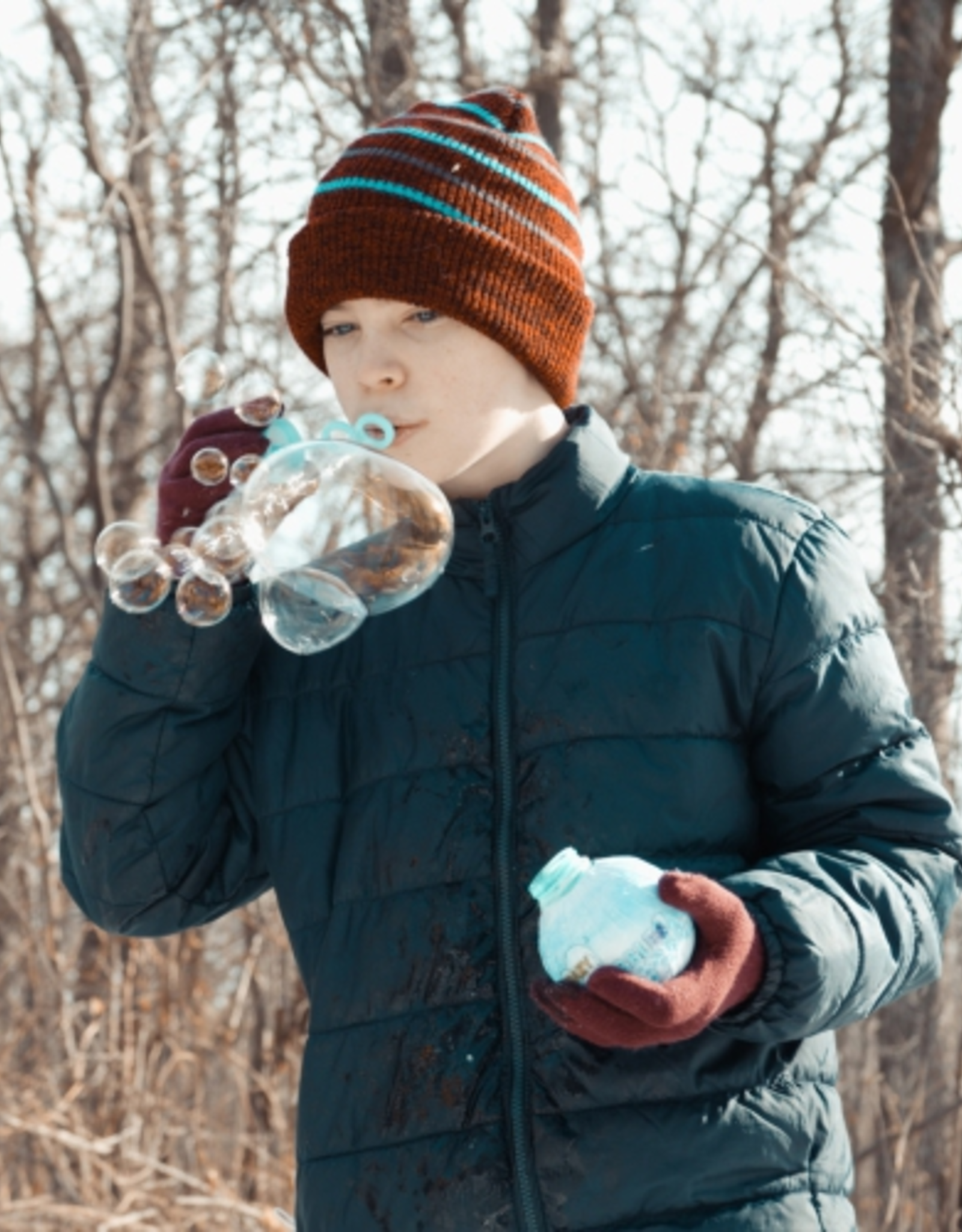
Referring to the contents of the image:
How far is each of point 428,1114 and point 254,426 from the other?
927 mm

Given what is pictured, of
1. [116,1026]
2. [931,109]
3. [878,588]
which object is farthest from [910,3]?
[116,1026]

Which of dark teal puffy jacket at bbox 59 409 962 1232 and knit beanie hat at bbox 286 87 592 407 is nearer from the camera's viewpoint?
dark teal puffy jacket at bbox 59 409 962 1232

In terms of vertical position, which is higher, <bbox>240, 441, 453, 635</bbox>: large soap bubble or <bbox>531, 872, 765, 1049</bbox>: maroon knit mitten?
<bbox>240, 441, 453, 635</bbox>: large soap bubble

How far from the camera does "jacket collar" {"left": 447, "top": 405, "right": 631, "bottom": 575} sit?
2271mm

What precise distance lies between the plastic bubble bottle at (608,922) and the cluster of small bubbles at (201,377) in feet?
4.23

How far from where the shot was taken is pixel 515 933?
2012 millimetres

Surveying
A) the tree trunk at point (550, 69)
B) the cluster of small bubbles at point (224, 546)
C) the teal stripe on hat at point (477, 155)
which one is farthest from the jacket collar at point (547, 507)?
the tree trunk at point (550, 69)

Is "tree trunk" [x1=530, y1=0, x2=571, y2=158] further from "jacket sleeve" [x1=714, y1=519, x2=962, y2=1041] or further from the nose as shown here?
"jacket sleeve" [x1=714, y1=519, x2=962, y2=1041]

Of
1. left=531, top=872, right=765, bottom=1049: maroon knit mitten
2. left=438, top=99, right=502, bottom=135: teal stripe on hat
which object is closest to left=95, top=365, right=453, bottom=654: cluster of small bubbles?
left=438, top=99, right=502, bottom=135: teal stripe on hat

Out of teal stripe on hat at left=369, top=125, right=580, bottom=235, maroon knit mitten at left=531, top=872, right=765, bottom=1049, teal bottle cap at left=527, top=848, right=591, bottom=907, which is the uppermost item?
teal stripe on hat at left=369, top=125, right=580, bottom=235

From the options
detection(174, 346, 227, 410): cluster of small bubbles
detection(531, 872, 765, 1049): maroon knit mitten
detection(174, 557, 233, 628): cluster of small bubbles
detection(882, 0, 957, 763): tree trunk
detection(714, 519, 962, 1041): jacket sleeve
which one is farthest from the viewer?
detection(882, 0, 957, 763): tree trunk

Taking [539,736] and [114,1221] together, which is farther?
[114,1221]

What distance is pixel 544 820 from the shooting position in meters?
2.06

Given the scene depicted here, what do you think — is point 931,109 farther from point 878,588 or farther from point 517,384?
point 517,384
